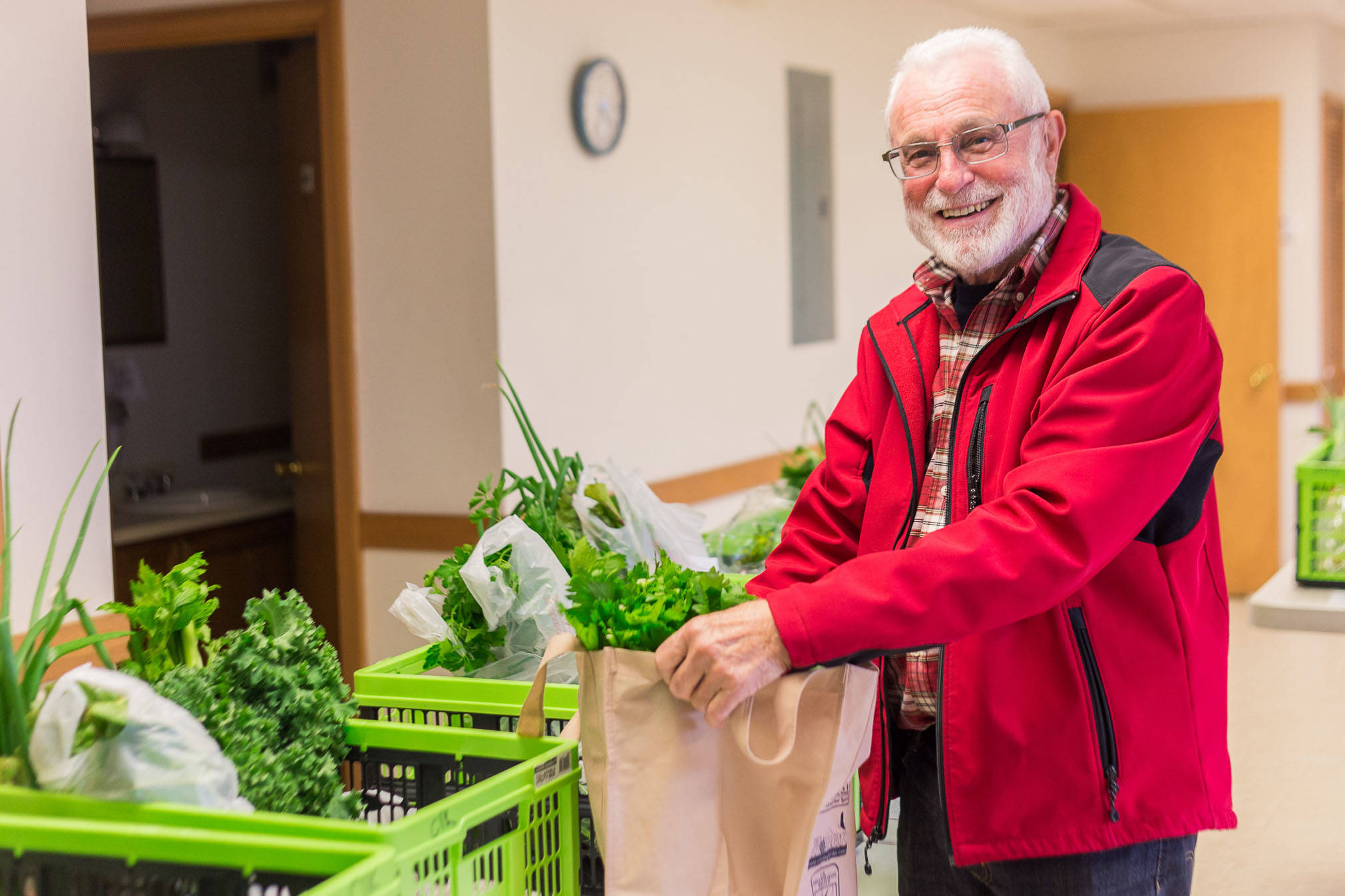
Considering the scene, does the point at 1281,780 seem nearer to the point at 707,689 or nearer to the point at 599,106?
the point at 599,106

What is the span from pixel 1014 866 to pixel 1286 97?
6.36 metres

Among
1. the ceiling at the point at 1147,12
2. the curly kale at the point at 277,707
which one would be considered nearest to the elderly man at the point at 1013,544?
the curly kale at the point at 277,707

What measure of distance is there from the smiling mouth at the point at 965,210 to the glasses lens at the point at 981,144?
2.1 inches

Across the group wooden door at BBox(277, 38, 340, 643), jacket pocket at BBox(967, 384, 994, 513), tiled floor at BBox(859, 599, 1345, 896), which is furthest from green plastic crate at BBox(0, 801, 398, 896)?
wooden door at BBox(277, 38, 340, 643)

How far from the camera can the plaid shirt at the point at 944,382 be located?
168 cm

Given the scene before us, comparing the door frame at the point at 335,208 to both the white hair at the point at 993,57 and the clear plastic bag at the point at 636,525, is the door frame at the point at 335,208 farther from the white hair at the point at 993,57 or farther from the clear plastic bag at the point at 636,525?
the white hair at the point at 993,57

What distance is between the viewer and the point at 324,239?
394cm

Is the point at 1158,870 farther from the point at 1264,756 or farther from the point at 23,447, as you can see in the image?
the point at 1264,756

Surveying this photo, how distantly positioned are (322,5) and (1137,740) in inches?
120

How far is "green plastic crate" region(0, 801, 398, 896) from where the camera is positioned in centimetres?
107

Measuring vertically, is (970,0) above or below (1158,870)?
above

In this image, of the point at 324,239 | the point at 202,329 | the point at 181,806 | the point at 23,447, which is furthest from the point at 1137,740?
the point at 202,329

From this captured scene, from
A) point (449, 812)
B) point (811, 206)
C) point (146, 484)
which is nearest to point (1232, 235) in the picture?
point (811, 206)

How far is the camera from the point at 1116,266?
158 centimetres
